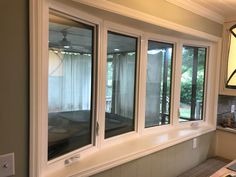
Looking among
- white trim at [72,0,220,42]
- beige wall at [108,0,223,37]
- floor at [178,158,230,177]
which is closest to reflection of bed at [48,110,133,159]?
white trim at [72,0,220,42]

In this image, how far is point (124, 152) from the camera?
1.97 meters

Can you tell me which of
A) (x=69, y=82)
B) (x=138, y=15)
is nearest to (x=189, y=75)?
(x=138, y=15)

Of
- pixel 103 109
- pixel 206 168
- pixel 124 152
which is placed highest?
pixel 103 109

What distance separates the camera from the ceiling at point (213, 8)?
95.4 inches

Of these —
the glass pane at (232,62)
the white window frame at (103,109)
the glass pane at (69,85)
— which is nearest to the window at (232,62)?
the glass pane at (232,62)

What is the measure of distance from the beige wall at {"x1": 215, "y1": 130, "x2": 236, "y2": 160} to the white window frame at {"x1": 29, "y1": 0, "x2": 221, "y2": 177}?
0.64ft

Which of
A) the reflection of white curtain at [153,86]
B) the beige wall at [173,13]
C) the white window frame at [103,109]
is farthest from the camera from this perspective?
the reflection of white curtain at [153,86]

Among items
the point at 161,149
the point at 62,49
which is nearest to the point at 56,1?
the point at 62,49

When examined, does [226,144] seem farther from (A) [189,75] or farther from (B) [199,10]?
(B) [199,10]
